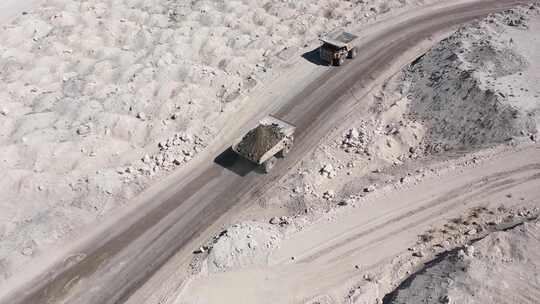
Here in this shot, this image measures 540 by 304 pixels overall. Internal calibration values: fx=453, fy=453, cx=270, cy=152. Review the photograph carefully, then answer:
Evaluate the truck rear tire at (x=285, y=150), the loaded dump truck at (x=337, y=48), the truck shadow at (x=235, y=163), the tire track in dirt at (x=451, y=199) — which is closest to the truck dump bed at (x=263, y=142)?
the truck rear tire at (x=285, y=150)

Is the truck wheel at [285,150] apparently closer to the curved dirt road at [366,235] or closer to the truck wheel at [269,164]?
the truck wheel at [269,164]

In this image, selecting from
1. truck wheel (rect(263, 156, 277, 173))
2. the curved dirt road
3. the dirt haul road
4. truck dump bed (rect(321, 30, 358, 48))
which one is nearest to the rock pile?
the dirt haul road

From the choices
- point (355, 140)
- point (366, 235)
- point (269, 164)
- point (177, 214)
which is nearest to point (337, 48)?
point (355, 140)

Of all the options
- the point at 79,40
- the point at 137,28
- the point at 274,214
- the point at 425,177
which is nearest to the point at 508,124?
the point at 425,177

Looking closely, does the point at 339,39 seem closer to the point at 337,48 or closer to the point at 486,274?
the point at 337,48

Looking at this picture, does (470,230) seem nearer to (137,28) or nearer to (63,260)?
(63,260)
